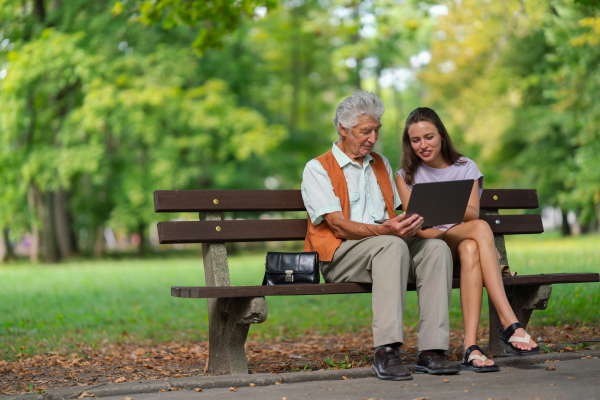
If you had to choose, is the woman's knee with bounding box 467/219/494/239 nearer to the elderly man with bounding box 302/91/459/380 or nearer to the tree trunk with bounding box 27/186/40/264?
the elderly man with bounding box 302/91/459/380

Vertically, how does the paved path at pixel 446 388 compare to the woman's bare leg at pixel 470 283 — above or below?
below

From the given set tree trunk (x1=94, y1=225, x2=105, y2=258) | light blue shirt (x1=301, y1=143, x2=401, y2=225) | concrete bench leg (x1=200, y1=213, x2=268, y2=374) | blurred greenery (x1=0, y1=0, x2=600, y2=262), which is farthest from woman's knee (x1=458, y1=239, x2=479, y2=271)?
tree trunk (x1=94, y1=225, x2=105, y2=258)

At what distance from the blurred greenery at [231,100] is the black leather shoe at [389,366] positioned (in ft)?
27.7

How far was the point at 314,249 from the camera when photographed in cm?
408

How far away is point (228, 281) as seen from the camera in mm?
3912

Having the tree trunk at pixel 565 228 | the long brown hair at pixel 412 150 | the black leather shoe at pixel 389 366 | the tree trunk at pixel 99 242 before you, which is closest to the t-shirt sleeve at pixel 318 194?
the long brown hair at pixel 412 150

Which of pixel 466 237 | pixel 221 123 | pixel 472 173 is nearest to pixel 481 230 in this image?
pixel 466 237

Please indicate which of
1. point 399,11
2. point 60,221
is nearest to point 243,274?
point 399,11

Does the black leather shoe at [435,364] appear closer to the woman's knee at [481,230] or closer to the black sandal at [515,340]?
the black sandal at [515,340]

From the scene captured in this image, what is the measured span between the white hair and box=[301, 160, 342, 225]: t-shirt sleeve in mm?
327

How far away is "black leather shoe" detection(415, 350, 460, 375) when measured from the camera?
11.7 ft

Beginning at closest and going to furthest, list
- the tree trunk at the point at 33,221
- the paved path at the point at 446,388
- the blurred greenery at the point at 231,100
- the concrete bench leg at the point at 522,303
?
the paved path at the point at 446,388, the concrete bench leg at the point at 522,303, the blurred greenery at the point at 231,100, the tree trunk at the point at 33,221

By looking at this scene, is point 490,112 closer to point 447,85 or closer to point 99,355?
point 447,85

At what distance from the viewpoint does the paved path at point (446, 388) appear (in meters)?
3.12
